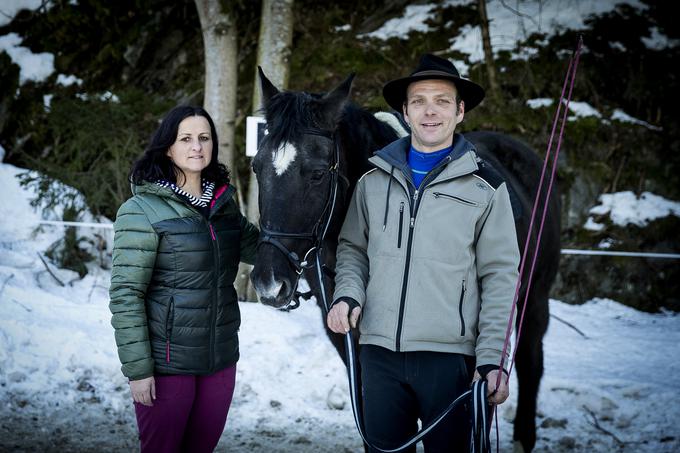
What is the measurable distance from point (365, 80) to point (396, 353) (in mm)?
6355

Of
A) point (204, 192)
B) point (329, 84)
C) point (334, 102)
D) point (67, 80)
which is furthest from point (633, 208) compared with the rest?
point (67, 80)

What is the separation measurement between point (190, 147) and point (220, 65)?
3.86 metres

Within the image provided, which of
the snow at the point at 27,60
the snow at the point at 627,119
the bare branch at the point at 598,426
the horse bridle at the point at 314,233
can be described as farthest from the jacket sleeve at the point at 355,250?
the snow at the point at 27,60

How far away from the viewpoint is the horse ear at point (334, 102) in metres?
2.35

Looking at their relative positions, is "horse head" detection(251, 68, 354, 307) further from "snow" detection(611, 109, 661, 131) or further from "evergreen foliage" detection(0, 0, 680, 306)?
"snow" detection(611, 109, 661, 131)

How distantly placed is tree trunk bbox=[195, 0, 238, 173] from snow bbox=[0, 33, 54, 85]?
3492 mm

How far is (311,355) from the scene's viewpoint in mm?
4828

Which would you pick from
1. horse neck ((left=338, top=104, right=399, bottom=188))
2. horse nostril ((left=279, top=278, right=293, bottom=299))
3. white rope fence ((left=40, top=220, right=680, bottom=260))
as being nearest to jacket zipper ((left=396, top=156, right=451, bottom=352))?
horse nostril ((left=279, top=278, right=293, bottom=299))

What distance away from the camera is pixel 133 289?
81.7 inches

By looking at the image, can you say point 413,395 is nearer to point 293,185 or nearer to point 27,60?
point 293,185

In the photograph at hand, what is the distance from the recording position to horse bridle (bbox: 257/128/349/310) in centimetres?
217

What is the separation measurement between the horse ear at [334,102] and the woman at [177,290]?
0.57 meters

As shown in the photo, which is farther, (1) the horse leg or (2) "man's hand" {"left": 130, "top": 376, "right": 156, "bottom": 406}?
(1) the horse leg

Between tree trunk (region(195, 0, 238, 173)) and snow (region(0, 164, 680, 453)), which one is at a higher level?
tree trunk (region(195, 0, 238, 173))
